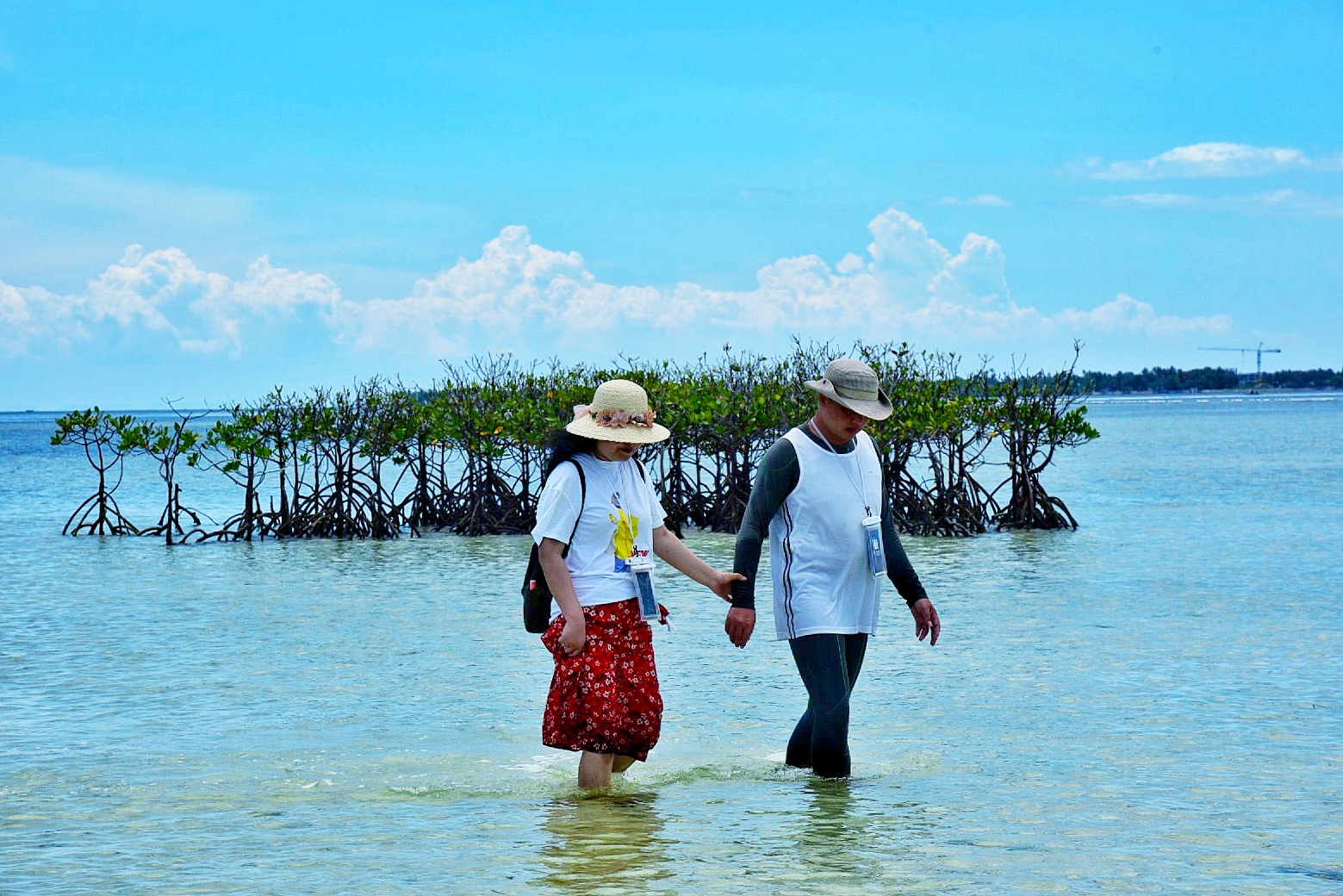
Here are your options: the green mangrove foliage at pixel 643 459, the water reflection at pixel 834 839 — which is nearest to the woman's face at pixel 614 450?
the water reflection at pixel 834 839

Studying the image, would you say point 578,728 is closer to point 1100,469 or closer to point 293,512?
point 293,512

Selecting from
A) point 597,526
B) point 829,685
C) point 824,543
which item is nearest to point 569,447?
point 597,526

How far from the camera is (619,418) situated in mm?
5352

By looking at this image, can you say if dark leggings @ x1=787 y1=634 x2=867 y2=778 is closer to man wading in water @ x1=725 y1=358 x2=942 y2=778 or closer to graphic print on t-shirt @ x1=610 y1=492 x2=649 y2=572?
man wading in water @ x1=725 y1=358 x2=942 y2=778

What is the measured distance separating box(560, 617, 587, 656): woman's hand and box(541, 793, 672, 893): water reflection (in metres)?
0.71

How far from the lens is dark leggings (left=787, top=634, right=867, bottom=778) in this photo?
5.68m

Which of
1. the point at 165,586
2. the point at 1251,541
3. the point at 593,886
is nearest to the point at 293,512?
the point at 165,586

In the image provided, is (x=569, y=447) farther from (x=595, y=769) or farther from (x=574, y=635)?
(x=595, y=769)

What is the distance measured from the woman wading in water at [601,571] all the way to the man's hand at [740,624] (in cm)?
14

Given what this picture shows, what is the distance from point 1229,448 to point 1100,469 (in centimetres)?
1210

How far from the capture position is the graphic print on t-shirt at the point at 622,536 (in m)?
5.41

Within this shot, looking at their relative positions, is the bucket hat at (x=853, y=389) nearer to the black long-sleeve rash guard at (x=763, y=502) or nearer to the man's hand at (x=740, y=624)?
the black long-sleeve rash guard at (x=763, y=502)

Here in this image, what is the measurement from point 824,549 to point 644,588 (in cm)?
74

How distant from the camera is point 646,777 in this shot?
6.46 meters
